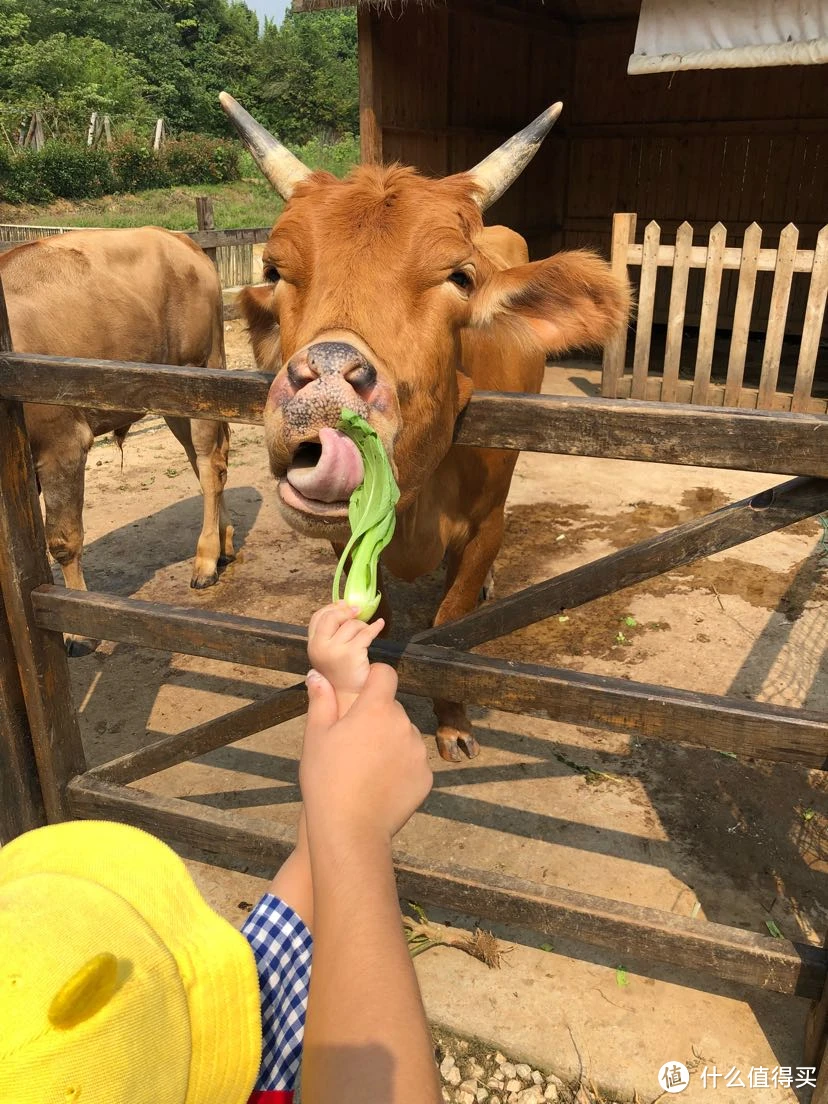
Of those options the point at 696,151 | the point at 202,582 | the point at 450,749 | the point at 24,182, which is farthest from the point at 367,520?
the point at 24,182

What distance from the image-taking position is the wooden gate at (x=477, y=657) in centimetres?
196

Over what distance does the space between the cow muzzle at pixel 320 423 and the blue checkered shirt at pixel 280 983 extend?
890 millimetres

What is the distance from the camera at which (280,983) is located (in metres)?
1.38

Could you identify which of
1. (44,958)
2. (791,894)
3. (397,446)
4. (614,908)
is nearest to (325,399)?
(397,446)

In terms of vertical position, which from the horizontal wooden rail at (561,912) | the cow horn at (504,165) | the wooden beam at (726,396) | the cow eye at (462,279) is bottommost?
the wooden beam at (726,396)

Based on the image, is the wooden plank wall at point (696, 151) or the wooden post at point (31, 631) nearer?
the wooden post at point (31, 631)

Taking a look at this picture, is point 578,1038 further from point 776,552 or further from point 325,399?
point 776,552

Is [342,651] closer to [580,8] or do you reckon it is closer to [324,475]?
[324,475]

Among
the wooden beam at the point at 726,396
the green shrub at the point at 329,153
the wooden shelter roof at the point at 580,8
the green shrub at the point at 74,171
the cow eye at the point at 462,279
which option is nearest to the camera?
the cow eye at the point at 462,279

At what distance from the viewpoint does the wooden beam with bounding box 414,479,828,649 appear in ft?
7.45

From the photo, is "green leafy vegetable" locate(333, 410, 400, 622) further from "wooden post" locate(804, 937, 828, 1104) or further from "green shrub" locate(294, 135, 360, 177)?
"green shrub" locate(294, 135, 360, 177)

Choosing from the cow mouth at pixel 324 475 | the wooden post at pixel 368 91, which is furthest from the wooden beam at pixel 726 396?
the cow mouth at pixel 324 475

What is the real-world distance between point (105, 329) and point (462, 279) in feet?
10.7

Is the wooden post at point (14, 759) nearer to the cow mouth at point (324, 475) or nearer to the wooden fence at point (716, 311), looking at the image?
the cow mouth at point (324, 475)
